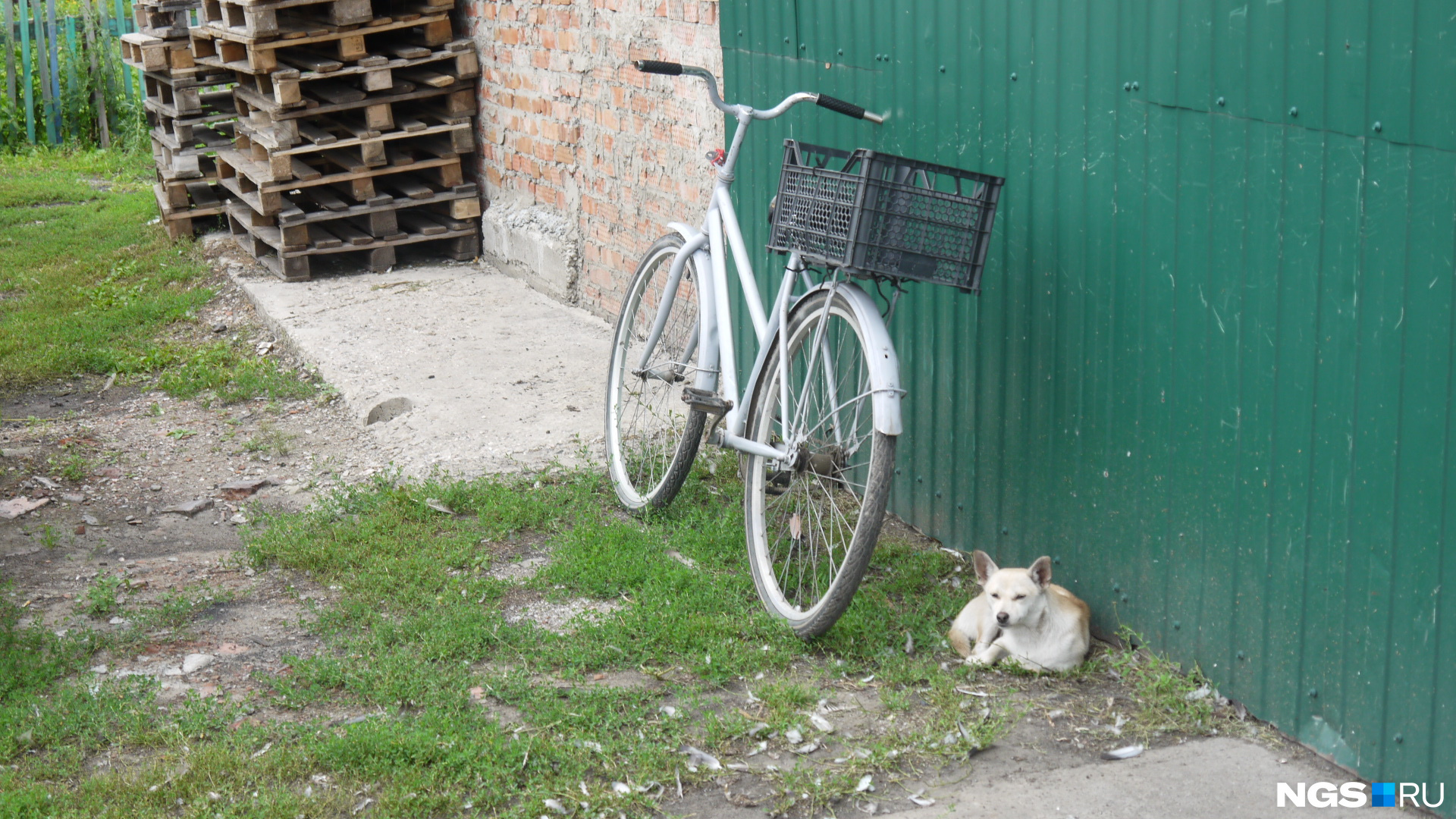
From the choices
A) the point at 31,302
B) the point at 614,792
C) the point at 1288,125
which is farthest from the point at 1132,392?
the point at 31,302

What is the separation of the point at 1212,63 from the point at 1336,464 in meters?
0.94

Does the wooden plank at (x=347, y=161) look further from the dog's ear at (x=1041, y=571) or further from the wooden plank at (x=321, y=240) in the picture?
the dog's ear at (x=1041, y=571)

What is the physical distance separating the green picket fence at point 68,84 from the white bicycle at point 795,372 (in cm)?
1099

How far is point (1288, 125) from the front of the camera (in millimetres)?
2801

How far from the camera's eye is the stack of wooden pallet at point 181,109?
910 cm

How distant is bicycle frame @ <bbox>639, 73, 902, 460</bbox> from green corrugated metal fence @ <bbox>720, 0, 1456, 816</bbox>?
0.47 meters

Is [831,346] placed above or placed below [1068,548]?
above

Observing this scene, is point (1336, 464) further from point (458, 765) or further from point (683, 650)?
point (458, 765)

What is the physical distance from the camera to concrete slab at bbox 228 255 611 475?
211 inches

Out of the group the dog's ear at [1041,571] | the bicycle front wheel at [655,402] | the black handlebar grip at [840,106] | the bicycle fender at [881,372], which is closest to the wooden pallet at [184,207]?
the bicycle front wheel at [655,402]

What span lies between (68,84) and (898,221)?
1321cm

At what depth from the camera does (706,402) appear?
4.13 meters

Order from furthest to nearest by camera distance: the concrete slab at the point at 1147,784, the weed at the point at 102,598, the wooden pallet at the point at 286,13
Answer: the wooden pallet at the point at 286,13 < the weed at the point at 102,598 < the concrete slab at the point at 1147,784

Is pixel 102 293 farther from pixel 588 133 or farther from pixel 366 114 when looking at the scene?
pixel 588 133
